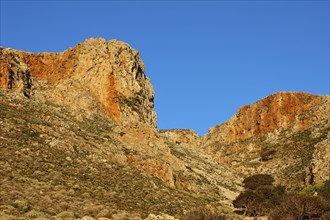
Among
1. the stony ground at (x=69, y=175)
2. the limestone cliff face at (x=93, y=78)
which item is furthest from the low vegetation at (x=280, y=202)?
the limestone cliff face at (x=93, y=78)

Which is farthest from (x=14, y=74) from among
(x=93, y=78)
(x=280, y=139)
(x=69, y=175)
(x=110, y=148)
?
(x=280, y=139)

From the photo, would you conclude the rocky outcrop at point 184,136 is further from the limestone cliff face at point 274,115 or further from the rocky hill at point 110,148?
the limestone cliff face at point 274,115

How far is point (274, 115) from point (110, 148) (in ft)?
215

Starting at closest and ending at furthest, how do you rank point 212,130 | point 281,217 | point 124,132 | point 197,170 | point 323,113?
point 281,217, point 124,132, point 197,170, point 323,113, point 212,130

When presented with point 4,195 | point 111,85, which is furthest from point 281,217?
point 111,85

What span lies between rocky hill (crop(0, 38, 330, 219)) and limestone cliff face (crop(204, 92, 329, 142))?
0.36m

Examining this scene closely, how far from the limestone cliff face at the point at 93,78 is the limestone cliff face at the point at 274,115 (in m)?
37.0

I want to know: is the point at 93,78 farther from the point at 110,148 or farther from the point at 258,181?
the point at 258,181

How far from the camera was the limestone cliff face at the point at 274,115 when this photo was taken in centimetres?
10564

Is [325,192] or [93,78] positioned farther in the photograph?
[93,78]

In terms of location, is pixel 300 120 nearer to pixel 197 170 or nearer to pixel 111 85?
pixel 197 170

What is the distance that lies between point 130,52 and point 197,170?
2914cm

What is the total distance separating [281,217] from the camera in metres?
47.1

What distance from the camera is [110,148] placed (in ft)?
196
